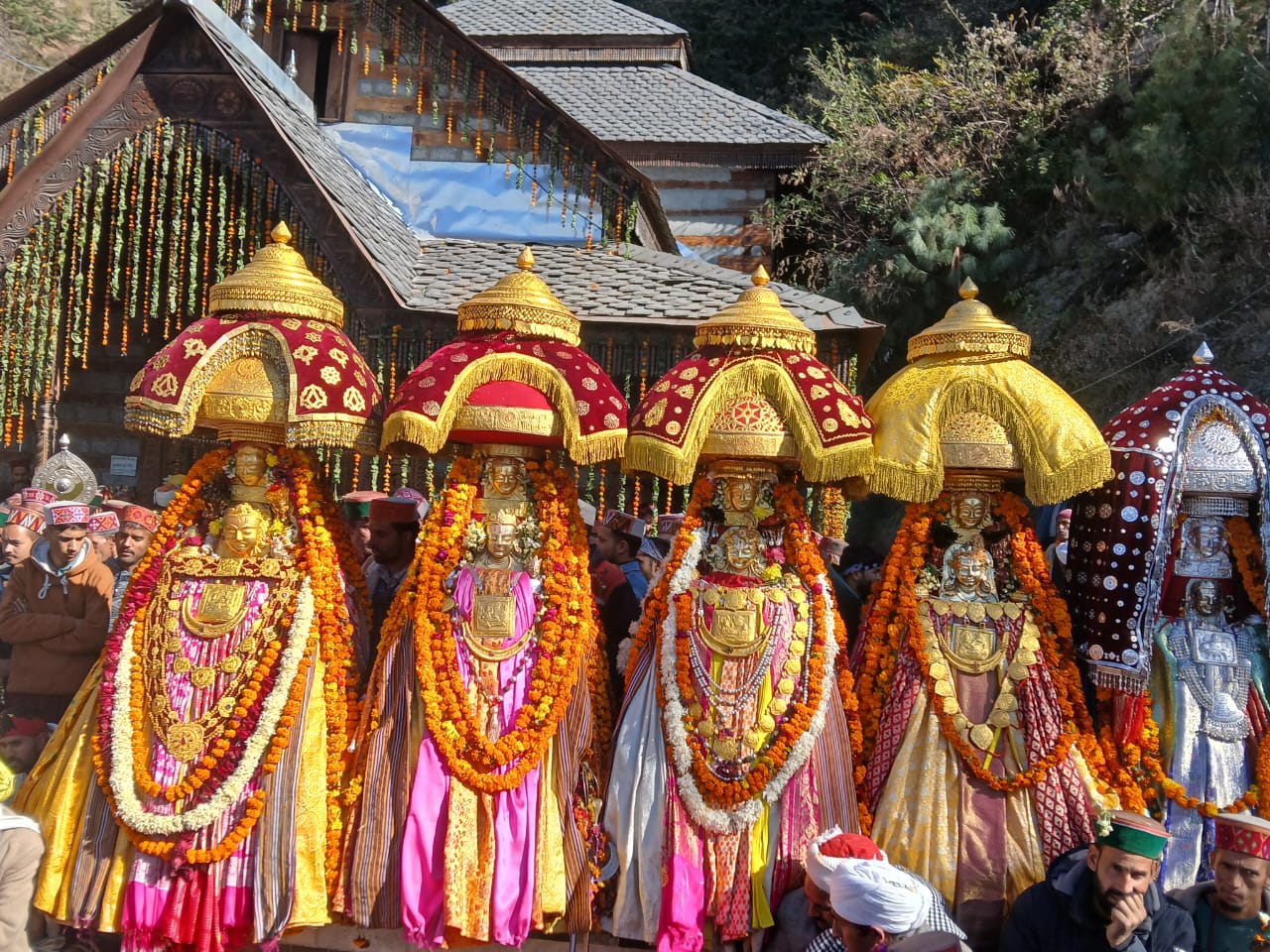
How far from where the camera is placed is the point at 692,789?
460 centimetres

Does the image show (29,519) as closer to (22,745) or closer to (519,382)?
(22,745)

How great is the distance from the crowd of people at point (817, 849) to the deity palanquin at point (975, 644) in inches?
10.2

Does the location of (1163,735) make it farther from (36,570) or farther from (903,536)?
(36,570)

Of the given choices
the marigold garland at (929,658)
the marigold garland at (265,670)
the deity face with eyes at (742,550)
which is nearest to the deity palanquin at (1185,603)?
the marigold garland at (929,658)

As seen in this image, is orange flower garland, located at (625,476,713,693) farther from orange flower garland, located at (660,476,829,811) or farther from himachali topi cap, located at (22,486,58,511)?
himachali topi cap, located at (22,486,58,511)

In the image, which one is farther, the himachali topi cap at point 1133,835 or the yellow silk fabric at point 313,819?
the yellow silk fabric at point 313,819

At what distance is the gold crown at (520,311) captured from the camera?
194 inches

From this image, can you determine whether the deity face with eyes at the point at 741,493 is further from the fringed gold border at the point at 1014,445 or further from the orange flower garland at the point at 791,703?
the fringed gold border at the point at 1014,445

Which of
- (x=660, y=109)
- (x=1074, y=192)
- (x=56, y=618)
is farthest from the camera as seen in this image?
(x=660, y=109)

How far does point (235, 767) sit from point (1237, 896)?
12.1 ft

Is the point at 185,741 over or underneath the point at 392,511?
underneath

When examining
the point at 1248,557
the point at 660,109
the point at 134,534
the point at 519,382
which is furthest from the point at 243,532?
the point at 660,109

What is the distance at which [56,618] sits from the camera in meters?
5.68

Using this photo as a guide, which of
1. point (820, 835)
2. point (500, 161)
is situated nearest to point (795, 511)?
point (820, 835)
